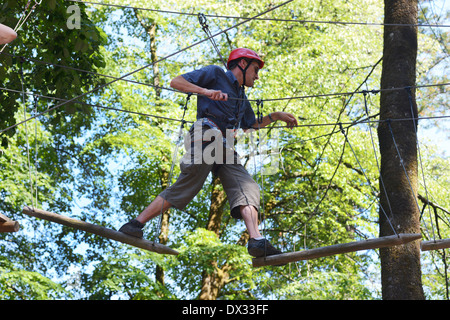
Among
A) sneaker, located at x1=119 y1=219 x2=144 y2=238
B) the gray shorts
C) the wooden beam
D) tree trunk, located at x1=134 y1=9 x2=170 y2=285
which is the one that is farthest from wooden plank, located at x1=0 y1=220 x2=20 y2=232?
tree trunk, located at x1=134 y1=9 x2=170 y2=285

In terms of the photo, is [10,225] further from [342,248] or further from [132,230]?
[342,248]

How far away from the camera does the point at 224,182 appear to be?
3895 millimetres

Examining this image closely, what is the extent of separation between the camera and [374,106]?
34.8 feet

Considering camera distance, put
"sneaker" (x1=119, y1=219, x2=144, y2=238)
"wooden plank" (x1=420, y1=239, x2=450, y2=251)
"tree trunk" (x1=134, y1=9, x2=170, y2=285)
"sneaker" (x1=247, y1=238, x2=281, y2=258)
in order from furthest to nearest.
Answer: "tree trunk" (x1=134, y1=9, x2=170, y2=285), "sneaker" (x1=119, y1=219, x2=144, y2=238), "sneaker" (x1=247, y1=238, x2=281, y2=258), "wooden plank" (x1=420, y1=239, x2=450, y2=251)

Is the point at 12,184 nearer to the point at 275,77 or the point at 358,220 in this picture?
the point at 275,77

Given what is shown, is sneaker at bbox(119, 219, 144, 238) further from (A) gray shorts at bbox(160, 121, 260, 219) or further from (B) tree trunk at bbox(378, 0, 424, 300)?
(B) tree trunk at bbox(378, 0, 424, 300)

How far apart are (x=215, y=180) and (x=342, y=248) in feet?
24.9

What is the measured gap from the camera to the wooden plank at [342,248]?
3.47 metres

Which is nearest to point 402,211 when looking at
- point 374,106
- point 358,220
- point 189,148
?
point 189,148

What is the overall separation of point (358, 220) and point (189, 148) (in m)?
6.72

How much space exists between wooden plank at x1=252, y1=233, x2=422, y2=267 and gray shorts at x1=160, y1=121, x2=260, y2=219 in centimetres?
36

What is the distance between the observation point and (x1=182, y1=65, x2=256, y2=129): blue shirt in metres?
3.83
